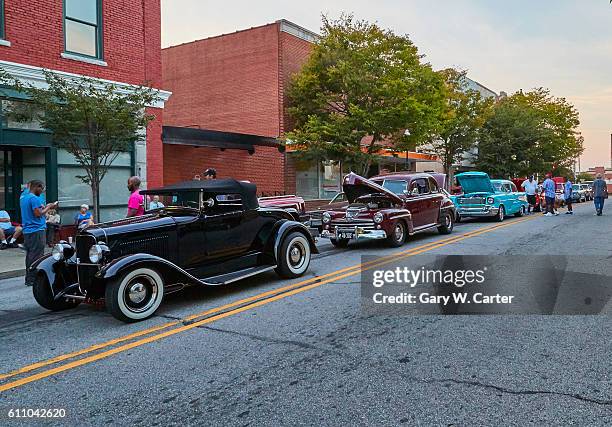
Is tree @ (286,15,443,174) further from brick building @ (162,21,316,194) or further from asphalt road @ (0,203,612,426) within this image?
asphalt road @ (0,203,612,426)

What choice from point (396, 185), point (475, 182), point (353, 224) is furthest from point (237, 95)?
point (353, 224)

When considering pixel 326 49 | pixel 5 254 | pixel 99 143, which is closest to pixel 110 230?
pixel 99 143

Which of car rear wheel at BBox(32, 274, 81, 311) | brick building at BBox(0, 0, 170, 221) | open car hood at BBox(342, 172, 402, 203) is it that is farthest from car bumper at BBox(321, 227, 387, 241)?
brick building at BBox(0, 0, 170, 221)

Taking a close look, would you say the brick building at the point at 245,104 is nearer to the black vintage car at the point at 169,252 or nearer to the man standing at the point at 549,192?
the man standing at the point at 549,192

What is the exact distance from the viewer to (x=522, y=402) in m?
3.69

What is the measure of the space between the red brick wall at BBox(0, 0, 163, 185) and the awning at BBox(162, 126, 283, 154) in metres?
1.46

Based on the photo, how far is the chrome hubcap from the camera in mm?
6078

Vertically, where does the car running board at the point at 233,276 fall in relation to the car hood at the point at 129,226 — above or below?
below

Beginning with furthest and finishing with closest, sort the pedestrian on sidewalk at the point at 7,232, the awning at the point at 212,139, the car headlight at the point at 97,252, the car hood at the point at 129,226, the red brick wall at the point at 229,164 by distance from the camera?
1. the red brick wall at the point at 229,164
2. the awning at the point at 212,139
3. the pedestrian on sidewalk at the point at 7,232
4. the car hood at the point at 129,226
5. the car headlight at the point at 97,252

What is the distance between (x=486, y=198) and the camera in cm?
1905

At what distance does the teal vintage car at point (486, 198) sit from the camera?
62.2 ft

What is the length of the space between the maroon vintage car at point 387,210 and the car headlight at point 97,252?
6.66 meters

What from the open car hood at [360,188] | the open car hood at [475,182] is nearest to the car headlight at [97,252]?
the open car hood at [360,188]

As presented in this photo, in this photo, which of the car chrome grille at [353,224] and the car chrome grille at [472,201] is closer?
the car chrome grille at [353,224]
